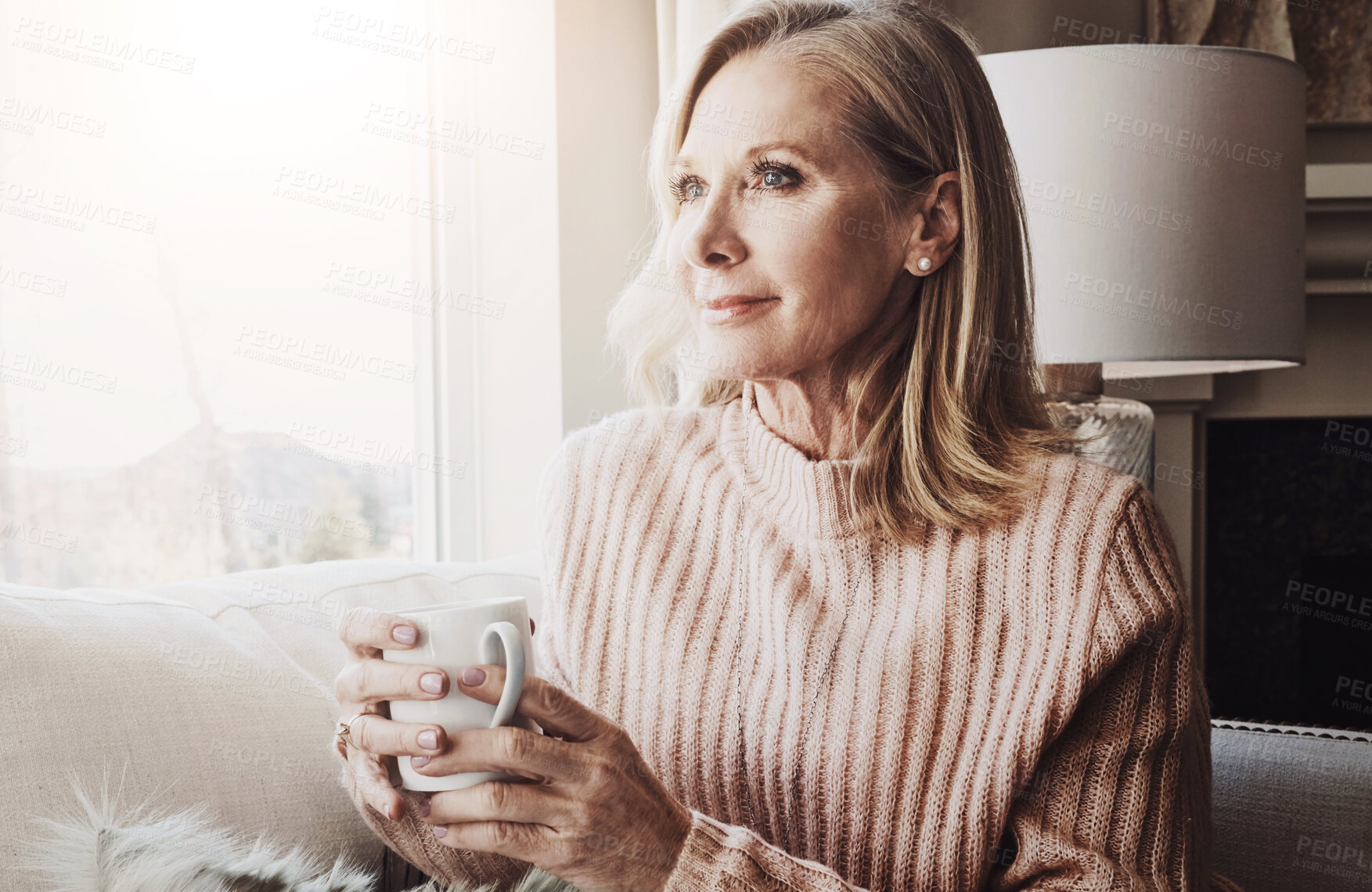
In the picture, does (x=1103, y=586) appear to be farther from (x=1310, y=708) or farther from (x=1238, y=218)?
(x=1310, y=708)

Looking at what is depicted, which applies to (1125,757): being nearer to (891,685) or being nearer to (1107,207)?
(891,685)

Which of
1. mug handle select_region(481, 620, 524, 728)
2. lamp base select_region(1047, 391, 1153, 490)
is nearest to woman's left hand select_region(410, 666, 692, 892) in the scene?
mug handle select_region(481, 620, 524, 728)

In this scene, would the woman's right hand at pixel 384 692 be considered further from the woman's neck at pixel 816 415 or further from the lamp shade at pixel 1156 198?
the lamp shade at pixel 1156 198

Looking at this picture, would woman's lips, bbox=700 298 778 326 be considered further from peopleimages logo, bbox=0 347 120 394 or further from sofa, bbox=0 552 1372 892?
peopleimages logo, bbox=0 347 120 394

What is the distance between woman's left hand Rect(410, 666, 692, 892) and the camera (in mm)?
668

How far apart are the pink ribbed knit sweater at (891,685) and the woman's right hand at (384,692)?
16 centimetres

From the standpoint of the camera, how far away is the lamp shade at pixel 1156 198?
55.2 inches

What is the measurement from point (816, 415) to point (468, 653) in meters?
0.52

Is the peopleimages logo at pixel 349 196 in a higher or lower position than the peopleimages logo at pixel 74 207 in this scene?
higher

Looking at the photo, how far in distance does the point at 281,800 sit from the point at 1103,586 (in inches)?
27.7

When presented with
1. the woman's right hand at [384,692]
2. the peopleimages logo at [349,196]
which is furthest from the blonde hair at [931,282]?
the peopleimages logo at [349,196]

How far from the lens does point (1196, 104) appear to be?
55.5 inches

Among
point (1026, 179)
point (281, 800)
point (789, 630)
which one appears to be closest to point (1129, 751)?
point (789, 630)

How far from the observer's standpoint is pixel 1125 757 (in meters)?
0.90
